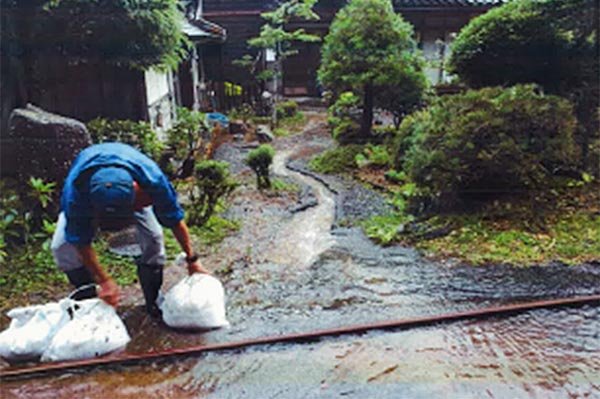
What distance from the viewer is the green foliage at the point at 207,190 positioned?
24.1ft

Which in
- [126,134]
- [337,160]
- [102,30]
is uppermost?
[102,30]

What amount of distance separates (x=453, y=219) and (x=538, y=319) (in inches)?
113

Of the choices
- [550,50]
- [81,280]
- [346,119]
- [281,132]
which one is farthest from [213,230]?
[281,132]

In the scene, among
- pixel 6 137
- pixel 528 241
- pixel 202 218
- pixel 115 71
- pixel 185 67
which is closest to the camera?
pixel 528 241

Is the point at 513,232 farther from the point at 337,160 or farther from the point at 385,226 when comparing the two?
the point at 337,160

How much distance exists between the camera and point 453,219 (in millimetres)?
6895

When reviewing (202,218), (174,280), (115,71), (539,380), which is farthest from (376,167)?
(539,380)

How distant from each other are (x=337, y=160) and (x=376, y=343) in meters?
8.73

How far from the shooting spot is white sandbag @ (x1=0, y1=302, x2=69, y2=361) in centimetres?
331

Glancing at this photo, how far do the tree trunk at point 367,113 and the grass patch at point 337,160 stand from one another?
2.01ft

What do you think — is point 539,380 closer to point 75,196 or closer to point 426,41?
point 75,196

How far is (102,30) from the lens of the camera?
26.9ft

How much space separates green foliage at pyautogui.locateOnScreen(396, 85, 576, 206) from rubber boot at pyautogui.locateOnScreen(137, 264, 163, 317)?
15.0 ft

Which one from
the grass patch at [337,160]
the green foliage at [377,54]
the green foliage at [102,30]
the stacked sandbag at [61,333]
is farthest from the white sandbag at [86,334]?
the green foliage at [377,54]
